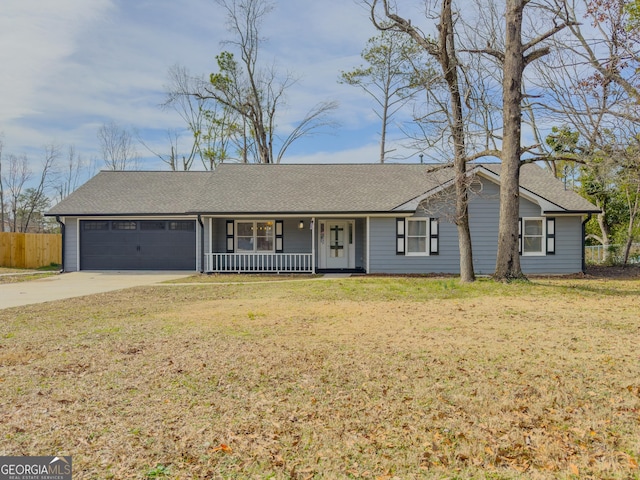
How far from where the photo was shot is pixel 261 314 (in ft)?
26.2

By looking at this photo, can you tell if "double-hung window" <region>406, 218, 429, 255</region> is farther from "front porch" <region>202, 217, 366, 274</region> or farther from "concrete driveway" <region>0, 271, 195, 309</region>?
"concrete driveway" <region>0, 271, 195, 309</region>

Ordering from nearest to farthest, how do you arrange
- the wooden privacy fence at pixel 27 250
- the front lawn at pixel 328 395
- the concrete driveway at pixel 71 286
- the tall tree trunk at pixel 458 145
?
the front lawn at pixel 328 395 < the concrete driveway at pixel 71 286 < the tall tree trunk at pixel 458 145 < the wooden privacy fence at pixel 27 250

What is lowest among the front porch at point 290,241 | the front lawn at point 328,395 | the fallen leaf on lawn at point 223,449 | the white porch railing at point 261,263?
the fallen leaf on lawn at point 223,449

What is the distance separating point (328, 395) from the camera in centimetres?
400

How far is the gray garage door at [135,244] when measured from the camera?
1867cm

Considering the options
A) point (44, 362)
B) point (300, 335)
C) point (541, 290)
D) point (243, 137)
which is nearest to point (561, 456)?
point (300, 335)

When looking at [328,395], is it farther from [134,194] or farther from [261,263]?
[134,194]

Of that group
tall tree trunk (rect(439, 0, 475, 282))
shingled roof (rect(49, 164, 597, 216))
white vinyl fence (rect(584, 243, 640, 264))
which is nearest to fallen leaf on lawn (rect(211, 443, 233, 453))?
tall tree trunk (rect(439, 0, 475, 282))

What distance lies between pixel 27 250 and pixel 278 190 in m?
13.5

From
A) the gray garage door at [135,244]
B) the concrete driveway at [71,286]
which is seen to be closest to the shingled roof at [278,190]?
the gray garage door at [135,244]

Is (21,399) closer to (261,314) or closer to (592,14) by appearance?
(261,314)

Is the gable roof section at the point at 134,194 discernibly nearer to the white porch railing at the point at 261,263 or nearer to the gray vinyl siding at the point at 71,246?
the gray vinyl siding at the point at 71,246

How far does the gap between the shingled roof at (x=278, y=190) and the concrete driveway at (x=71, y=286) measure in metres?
2.69

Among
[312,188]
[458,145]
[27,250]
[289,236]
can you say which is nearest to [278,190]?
[312,188]
